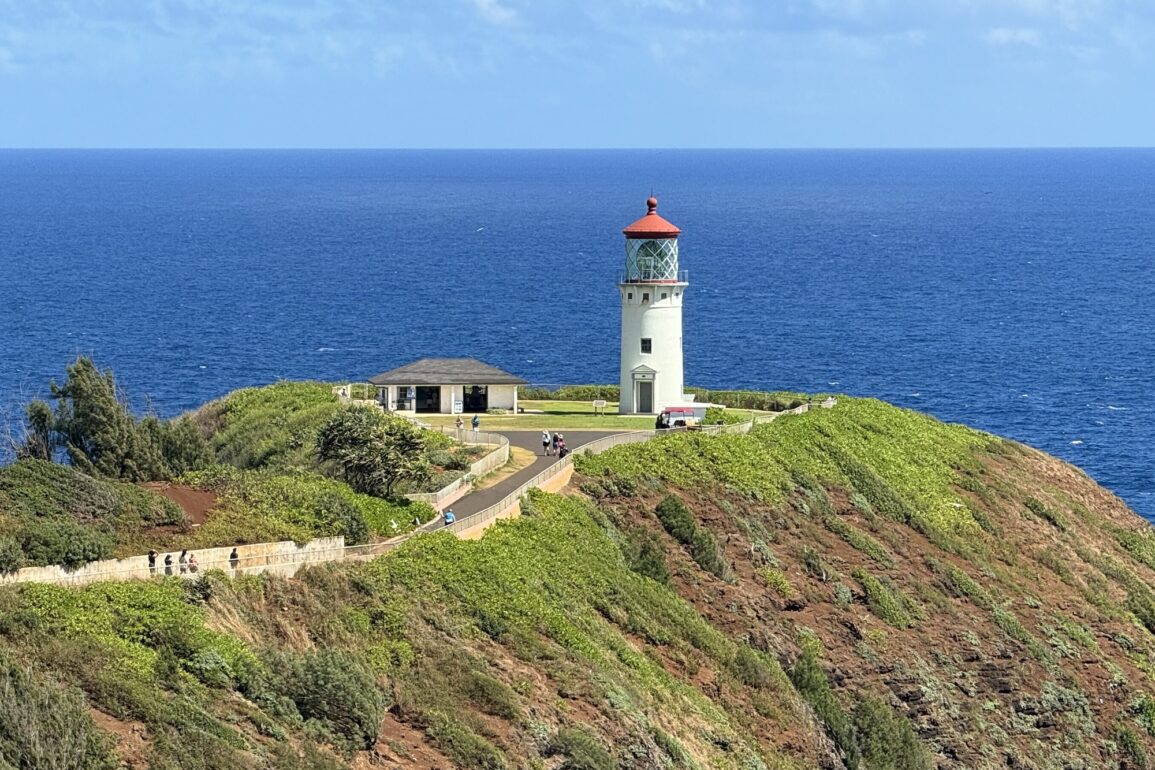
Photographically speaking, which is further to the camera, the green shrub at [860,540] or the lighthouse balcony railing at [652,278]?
the lighthouse balcony railing at [652,278]

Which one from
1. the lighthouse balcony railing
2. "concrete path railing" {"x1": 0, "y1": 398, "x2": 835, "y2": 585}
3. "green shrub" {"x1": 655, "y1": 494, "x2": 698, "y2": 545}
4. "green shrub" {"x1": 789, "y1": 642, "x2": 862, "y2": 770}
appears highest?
the lighthouse balcony railing

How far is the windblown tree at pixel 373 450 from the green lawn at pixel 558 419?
1149cm

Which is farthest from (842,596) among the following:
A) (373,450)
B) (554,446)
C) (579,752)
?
(579,752)

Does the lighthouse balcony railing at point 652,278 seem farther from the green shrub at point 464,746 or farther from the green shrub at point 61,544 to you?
the green shrub at point 464,746

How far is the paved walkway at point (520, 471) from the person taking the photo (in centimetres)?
4672

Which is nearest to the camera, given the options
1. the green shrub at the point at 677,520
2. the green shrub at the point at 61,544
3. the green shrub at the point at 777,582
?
the green shrub at the point at 61,544

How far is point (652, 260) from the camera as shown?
63.5 m

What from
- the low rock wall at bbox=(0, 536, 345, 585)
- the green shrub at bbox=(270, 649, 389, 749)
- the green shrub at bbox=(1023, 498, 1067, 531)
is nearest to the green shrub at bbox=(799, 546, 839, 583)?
the green shrub at bbox=(1023, 498, 1067, 531)

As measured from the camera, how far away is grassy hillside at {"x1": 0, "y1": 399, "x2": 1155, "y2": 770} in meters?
31.5

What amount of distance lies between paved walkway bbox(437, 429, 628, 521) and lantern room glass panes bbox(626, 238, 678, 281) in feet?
20.1

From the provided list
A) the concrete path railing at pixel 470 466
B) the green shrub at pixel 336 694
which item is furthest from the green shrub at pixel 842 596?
the green shrub at pixel 336 694

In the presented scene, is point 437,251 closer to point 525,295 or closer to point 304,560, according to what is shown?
point 525,295

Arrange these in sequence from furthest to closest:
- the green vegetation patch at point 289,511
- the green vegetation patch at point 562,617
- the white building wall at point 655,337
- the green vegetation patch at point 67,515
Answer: the white building wall at point 655,337 → the green vegetation patch at point 289,511 → the green vegetation patch at point 562,617 → the green vegetation patch at point 67,515

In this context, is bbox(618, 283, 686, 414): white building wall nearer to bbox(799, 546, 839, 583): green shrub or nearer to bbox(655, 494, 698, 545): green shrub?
bbox(655, 494, 698, 545): green shrub
